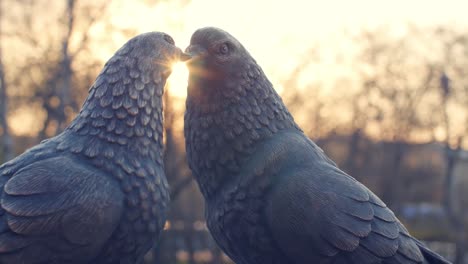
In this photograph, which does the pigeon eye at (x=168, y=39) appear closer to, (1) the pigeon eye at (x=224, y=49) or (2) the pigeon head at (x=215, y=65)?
(2) the pigeon head at (x=215, y=65)

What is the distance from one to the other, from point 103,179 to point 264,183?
27.6 inches

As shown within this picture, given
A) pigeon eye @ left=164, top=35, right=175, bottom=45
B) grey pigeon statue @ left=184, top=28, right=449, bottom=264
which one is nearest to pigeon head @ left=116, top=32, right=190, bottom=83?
pigeon eye @ left=164, top=35, right=175, bottom=45

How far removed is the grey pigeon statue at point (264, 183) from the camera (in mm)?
2305

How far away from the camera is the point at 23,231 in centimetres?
217

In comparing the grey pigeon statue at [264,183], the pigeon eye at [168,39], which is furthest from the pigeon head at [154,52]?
the grey pigeon statue at [264,183]

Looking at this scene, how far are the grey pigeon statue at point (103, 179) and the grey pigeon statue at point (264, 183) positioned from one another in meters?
0.21

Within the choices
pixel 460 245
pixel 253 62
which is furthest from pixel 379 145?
pixel 253 62

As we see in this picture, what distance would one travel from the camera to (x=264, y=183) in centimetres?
242

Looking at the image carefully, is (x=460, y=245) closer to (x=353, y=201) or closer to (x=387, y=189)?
(x=387, y=189)

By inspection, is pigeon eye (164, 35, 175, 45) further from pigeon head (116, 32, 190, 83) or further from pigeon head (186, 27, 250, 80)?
pigeon head (186, 27, 250, 80)

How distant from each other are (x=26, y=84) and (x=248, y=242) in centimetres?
1138

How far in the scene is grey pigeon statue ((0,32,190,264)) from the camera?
2191mm

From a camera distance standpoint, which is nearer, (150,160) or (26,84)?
(150,160)

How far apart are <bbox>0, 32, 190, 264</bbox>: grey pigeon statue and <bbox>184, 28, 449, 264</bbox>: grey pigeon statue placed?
8.2 inches
